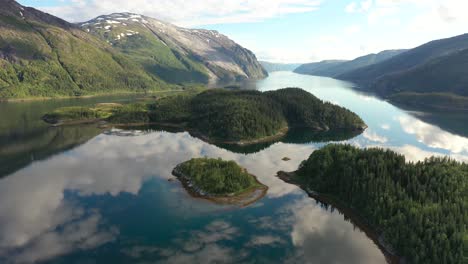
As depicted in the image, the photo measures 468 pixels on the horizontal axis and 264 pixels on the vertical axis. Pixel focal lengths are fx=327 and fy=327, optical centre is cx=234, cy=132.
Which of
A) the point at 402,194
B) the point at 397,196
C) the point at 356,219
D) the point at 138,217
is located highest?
the point at 402,194

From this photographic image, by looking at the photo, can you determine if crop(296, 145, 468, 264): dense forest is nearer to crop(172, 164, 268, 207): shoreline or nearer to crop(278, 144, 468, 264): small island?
crop(278, 144, 468, 264): small island

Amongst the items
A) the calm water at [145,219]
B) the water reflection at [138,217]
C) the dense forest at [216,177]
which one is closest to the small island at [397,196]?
the calm water at [145,219]

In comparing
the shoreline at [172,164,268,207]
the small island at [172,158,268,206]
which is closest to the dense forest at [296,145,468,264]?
the shoreline at [172,164,268,207]

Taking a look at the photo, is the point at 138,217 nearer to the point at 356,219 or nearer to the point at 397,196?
the point at 356,219

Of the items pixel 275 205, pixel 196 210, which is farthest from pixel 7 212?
pixel 275 205

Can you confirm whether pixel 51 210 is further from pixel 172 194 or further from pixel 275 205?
pixel 275 205

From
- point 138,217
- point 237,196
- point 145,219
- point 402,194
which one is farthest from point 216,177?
point 402,194

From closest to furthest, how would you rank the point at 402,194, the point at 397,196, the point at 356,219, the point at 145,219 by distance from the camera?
the point at 402,194 < the point at 397,196 < the point at 145,219 < the point at 356,219
